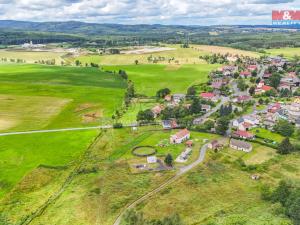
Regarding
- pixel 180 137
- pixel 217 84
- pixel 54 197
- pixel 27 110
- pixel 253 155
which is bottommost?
pixel 54 197

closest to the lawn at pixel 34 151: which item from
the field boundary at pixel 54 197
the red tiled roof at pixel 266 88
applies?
the field boundary at pixel 54 197

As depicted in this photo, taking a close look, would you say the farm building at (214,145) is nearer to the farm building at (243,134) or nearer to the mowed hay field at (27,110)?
the farm building at (243,134)

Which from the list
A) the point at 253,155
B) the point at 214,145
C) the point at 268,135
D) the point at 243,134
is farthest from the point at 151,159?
the point at 268,135

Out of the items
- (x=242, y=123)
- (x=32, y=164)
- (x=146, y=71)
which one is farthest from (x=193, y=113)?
(x=146, y=71)

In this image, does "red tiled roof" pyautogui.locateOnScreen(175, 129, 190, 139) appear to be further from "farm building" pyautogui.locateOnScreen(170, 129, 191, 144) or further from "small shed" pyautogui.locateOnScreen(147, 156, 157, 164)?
"small shed" pyautogui.locateOnScreen(147, 156, 157, 164)

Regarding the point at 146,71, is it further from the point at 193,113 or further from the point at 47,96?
the point at 193,113

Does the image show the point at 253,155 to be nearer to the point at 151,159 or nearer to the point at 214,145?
the point at 214,145

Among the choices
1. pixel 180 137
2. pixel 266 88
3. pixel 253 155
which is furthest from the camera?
pixel 266 88
